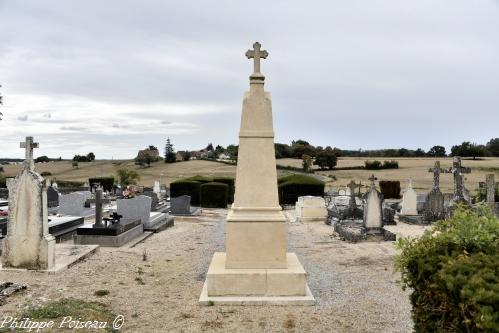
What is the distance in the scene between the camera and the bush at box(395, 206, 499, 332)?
3.29m

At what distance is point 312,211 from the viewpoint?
20.7 meters

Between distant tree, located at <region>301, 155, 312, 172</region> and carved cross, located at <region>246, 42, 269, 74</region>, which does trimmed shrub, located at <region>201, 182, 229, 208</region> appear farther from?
distant tree, located at <region>301, 155, 312, 172</region>

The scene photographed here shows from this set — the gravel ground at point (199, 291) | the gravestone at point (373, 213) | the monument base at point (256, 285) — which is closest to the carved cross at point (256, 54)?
the monument base at point (256, 285)

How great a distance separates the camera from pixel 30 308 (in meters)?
6.40

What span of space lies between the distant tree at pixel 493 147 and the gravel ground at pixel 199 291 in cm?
6157

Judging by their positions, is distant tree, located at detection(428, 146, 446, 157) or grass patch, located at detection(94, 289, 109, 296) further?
distant tree, located at detection(428, 146, 446, 157)

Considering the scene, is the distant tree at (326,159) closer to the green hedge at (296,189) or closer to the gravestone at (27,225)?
the green hedge at (296,189)

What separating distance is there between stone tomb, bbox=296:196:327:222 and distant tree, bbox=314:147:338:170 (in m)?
39.4

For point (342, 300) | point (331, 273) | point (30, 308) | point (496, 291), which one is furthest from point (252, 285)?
point (496, 291)

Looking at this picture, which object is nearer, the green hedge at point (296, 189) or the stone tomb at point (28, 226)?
the stone tomb at point (28, 226)

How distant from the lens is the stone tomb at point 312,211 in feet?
67.5

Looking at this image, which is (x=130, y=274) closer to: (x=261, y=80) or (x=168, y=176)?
(x=261, y=80)

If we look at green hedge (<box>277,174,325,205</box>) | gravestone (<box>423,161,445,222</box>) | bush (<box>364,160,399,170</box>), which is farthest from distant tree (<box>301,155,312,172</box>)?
gravestone (<box>423,161,445,222</box>)

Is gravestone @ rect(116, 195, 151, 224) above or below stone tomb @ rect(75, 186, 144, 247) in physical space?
above
